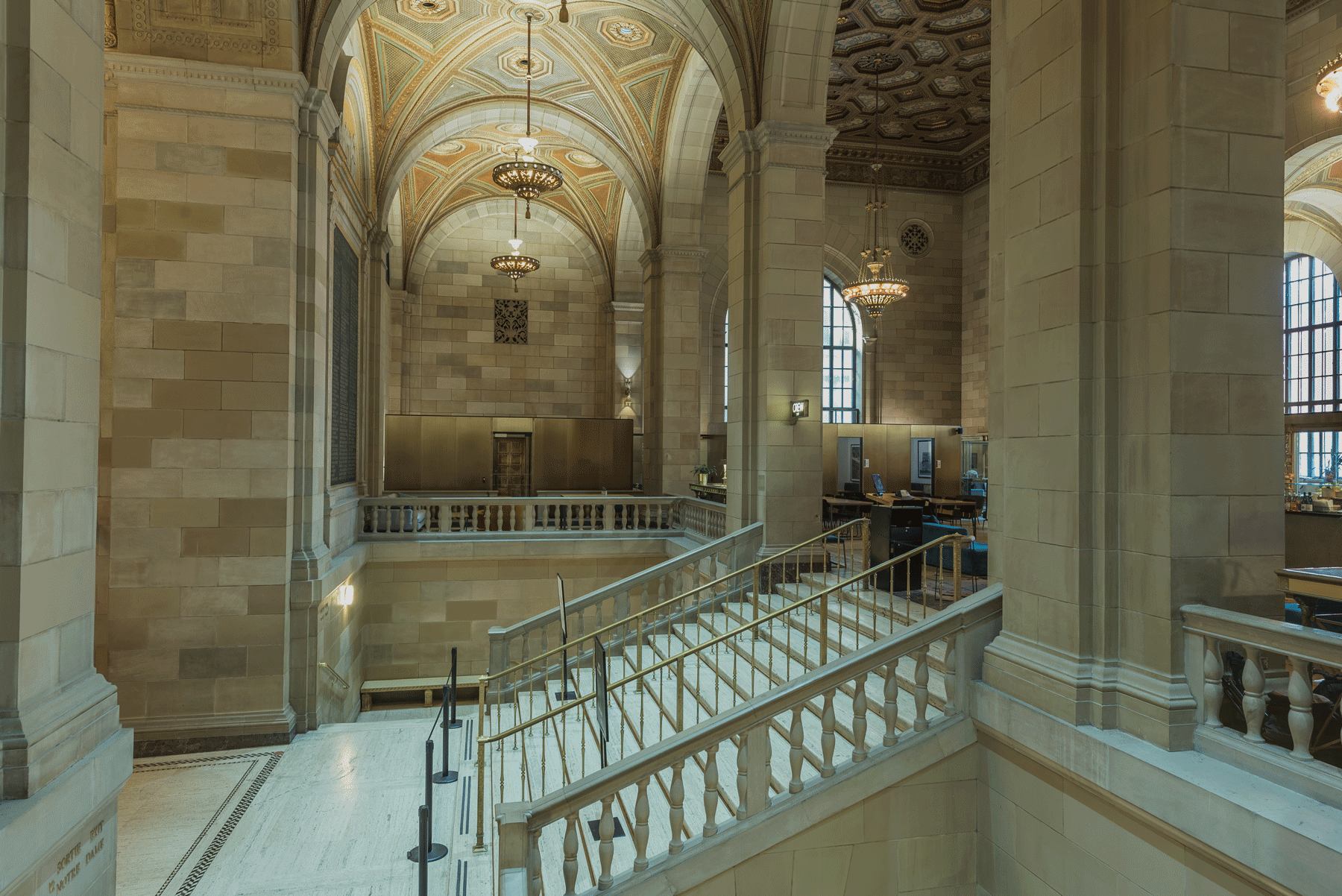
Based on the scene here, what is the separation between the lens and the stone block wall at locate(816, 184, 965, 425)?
2092 centimetres

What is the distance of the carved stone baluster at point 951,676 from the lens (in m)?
5.05

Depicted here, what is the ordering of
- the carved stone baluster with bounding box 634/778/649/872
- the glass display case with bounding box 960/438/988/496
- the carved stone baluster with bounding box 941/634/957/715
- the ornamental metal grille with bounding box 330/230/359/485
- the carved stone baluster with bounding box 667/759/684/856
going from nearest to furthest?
the carved stone baluster with bounding box 634/778/649/872 → the carved stone baluster with bounding box 667/759/684/856 → the carved stone baluster with bounding box 941/634/957/715 → the ornamental metal grille with bounding box 330/230/359/485 → the glass display case with bounding box 960/438/988/496

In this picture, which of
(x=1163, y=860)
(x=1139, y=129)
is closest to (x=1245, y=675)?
(x=1163, y=860)

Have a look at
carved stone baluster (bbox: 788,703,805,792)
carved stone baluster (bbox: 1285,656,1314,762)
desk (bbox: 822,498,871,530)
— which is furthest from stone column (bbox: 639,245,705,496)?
carved stone baluster (bbox: 1285,656,1314,762)

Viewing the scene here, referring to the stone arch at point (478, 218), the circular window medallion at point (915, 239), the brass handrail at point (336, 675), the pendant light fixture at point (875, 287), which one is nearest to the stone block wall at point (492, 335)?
the stone arch at point (478, 218)

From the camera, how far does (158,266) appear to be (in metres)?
7.82

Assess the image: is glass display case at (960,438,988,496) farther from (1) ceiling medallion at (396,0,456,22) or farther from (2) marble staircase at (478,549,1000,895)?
(1) ceiling medallion at (396,0,456,22)

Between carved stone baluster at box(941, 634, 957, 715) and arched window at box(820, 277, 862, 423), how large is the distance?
54.9 feet

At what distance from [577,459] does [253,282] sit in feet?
39.1

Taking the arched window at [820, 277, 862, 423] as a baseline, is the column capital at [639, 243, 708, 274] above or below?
above

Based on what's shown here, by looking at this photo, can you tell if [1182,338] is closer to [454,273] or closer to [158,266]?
[158,266]

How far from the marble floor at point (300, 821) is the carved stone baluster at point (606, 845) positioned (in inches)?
42.3

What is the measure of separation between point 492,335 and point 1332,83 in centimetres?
1845

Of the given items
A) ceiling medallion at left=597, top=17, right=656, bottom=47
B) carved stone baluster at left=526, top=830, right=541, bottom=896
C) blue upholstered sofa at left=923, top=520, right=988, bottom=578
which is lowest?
carved stone baluster at left=526, top=830, right=541, bottom=896
